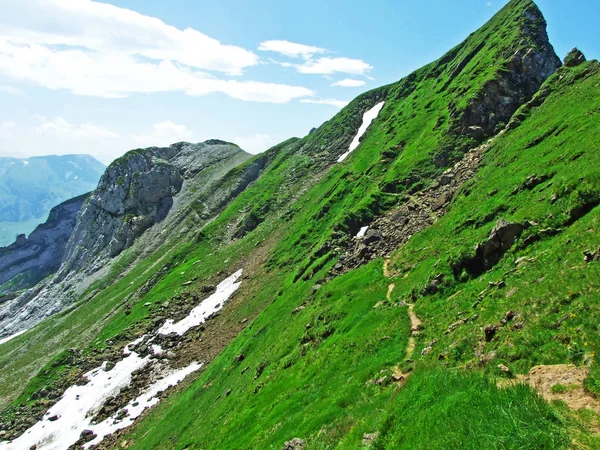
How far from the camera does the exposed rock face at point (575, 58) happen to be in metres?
68.5

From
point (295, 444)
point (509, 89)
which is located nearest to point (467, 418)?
point (295, 444)

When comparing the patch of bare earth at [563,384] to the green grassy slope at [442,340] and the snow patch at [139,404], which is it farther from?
the snow patch at [139,404]

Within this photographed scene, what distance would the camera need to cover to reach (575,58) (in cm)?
6900

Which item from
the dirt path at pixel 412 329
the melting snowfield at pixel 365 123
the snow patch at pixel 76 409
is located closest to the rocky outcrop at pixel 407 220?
the dirt path at pixel 412 329

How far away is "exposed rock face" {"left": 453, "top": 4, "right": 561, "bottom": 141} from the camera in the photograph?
76562mm

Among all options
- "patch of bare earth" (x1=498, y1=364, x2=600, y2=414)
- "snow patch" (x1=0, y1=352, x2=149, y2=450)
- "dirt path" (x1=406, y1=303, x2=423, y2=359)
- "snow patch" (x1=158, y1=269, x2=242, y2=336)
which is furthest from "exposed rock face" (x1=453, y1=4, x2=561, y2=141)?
"snow patch" (x1=0, y1=352, x2=149, y2=450)

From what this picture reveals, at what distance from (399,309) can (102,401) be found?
58.8 meters

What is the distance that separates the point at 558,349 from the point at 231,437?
25864 mm

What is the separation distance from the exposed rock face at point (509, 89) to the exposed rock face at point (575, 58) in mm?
10469

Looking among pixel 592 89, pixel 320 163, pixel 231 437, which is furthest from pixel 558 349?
pixel 320 163

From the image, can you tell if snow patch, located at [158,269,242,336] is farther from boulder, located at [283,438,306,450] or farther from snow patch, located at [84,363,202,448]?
boulder, located at [283,438,306,450]

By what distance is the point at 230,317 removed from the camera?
73812 mm

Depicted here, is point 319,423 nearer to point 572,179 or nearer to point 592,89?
point 572,179

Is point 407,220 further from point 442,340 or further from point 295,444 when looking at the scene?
point 295,444
